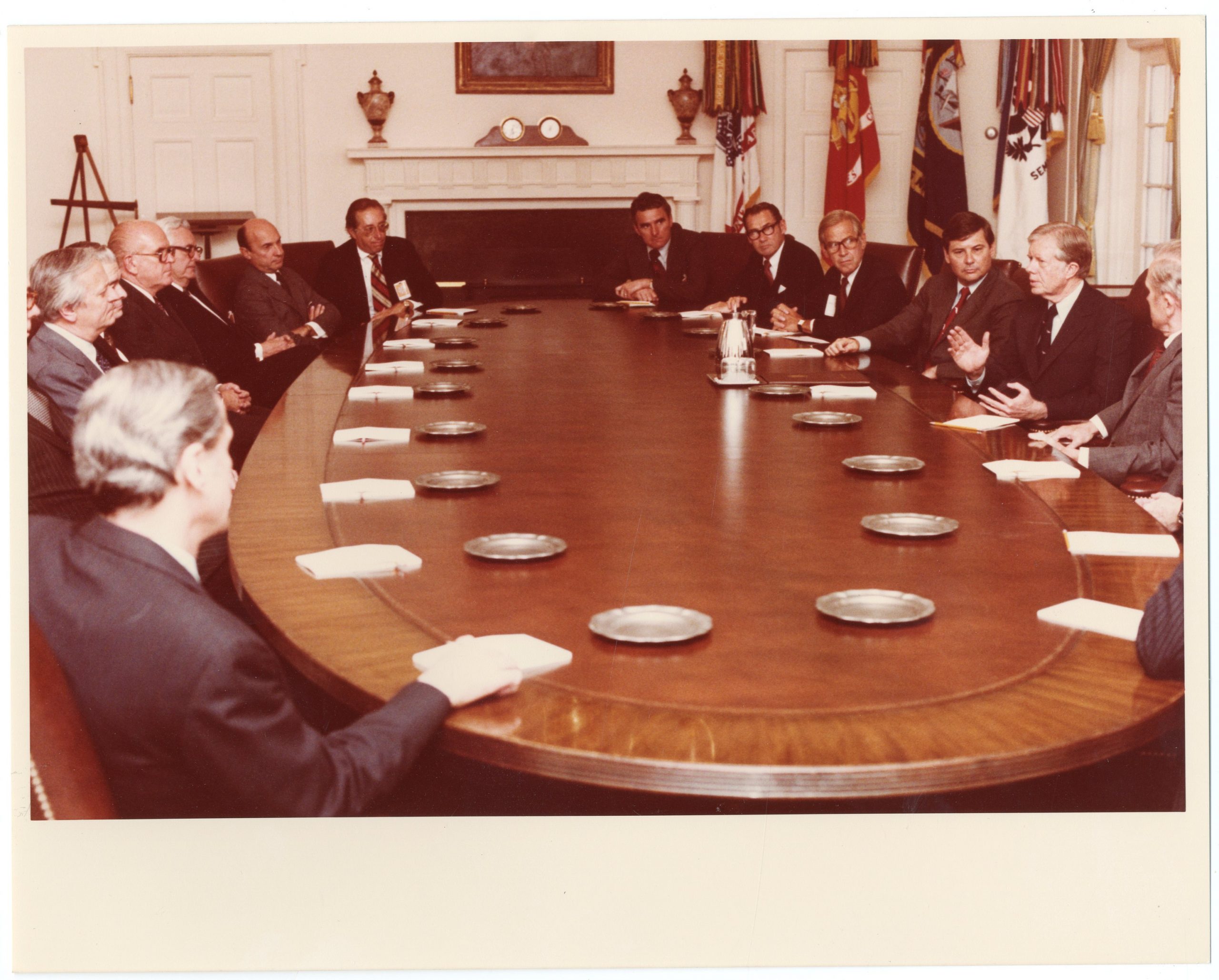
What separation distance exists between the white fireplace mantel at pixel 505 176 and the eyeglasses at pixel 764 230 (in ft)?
6.91

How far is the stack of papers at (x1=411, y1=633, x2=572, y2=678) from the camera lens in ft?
5.30

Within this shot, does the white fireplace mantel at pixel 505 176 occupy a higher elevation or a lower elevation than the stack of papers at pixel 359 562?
higher

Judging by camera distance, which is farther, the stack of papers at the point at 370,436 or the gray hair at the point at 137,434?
the stack of papers at the point at 370,436

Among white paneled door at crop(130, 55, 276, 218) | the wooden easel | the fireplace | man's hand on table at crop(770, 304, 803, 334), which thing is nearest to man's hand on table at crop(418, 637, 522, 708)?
the wooden easel

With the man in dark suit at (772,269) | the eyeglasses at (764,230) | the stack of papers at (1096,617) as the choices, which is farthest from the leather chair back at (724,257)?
the stack of papers at (1096,617)

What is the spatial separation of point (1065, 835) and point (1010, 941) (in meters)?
0.21

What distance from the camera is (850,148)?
7.97 meters

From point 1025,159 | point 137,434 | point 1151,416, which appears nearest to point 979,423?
point 1151,416

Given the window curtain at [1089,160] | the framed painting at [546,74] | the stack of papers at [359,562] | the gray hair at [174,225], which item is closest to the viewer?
the stack of papers at [359,562]

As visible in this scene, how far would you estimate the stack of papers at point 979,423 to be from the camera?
310 cm

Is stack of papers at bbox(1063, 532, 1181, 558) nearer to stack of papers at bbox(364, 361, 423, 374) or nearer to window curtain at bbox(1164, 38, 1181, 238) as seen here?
window curtain at bbox(1164, 38, 1181, 238)

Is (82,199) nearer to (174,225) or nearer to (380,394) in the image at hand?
(174,225)

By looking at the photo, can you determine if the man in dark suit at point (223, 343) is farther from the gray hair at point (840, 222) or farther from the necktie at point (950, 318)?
the necktie at point (950, 318)

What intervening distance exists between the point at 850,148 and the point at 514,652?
6968 millimetres
